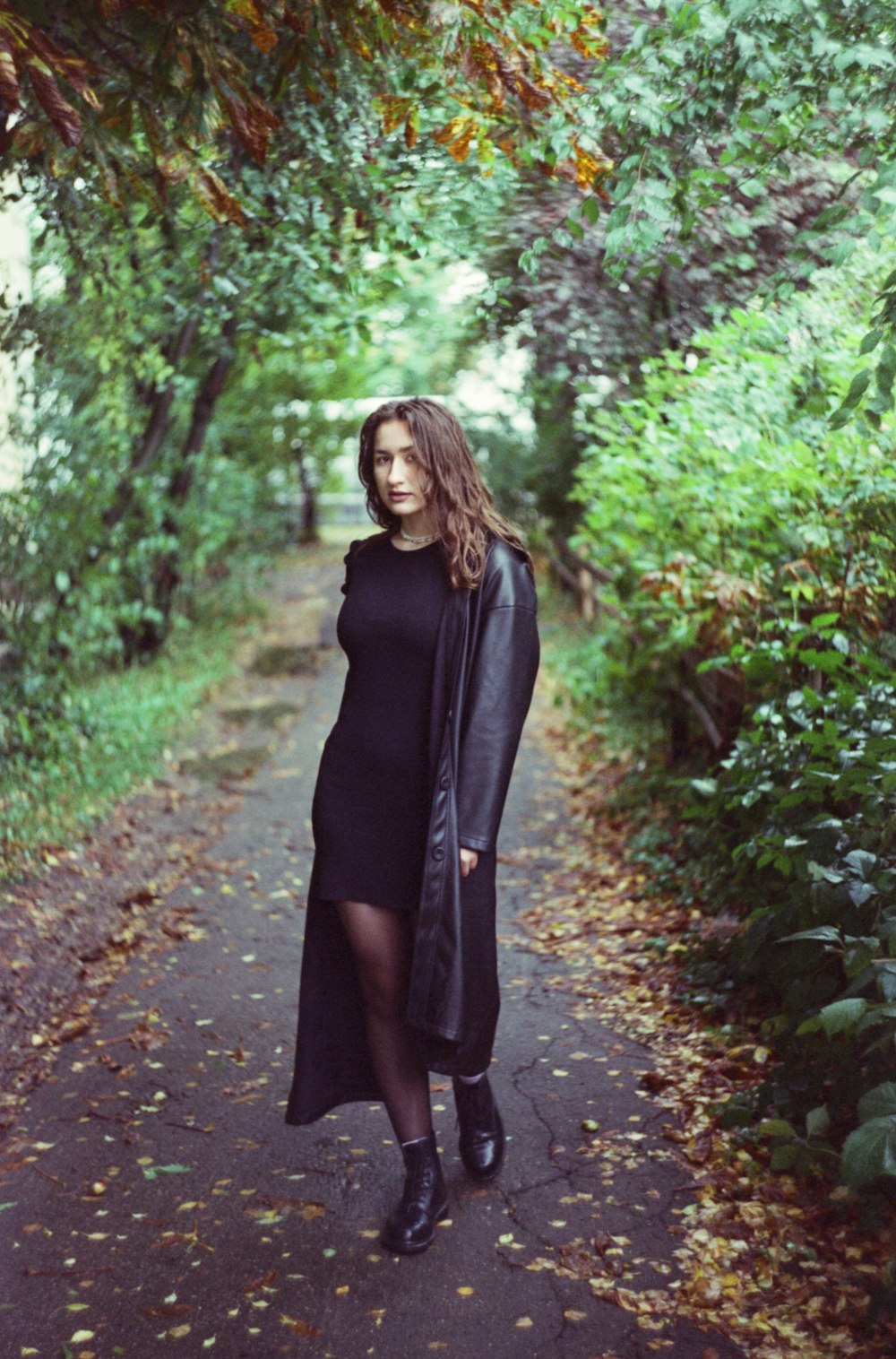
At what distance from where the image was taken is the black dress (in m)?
3.36

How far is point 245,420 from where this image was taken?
47.8 feet

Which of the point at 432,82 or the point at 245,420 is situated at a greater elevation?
the point at 432,82

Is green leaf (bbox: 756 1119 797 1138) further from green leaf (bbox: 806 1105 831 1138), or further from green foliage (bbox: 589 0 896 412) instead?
green foliage (bbox: 589 0 896 412)

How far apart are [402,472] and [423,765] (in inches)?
31.0

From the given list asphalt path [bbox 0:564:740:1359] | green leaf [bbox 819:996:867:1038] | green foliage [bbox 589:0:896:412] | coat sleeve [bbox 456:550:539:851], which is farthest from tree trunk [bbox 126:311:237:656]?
green leaf [bbox 819:996:867:1038]

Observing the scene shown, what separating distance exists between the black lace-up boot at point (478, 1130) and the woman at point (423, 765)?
0.19m

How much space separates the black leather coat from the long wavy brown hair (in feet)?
0.18

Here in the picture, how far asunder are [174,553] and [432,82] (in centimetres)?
777

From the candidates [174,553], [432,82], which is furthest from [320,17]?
[174,553]

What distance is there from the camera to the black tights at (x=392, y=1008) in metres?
3.39

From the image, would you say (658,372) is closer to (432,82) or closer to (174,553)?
(432,82)

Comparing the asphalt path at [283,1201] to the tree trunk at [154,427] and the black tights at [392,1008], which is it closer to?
the black tights at [392,1008]

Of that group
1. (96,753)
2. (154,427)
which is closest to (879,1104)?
(96,753)

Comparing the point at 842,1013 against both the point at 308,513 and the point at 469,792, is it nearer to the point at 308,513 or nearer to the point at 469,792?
the point at 469,792
